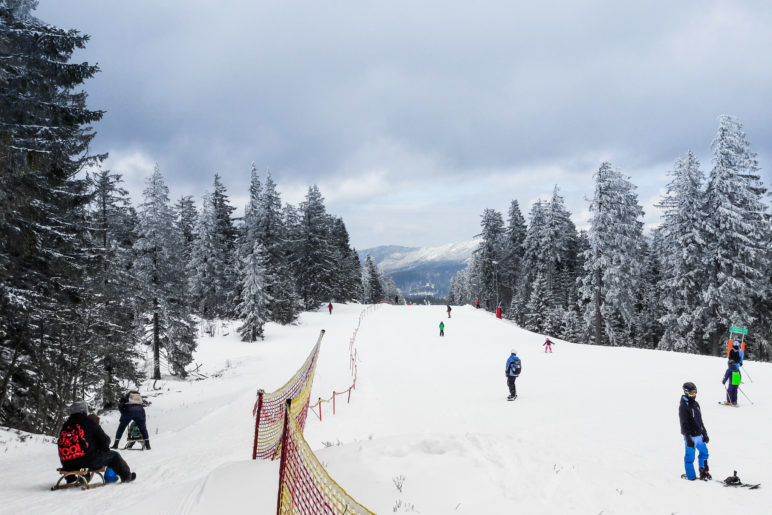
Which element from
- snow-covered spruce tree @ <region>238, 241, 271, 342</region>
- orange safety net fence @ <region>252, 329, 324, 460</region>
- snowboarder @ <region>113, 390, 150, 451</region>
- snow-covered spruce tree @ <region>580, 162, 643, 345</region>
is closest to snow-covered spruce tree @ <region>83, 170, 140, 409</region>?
snowboarder @ <region>113, 390, 150, 451</region>

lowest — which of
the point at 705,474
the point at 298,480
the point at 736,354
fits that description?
the point at 705,474

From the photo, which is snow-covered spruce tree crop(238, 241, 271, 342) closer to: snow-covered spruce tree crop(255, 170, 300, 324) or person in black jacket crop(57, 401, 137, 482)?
snow-covered spruce tree crop(255, 170, 300, 324)

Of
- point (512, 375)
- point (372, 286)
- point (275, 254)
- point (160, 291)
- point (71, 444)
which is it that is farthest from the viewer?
point (372, 286)

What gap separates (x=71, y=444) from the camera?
717 cm

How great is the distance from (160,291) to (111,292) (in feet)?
33.1

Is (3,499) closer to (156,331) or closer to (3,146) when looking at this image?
(3,146)

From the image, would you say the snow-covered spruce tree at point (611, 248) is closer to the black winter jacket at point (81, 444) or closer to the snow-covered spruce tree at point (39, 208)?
the snow-covered spruce tree at point (39, 208)

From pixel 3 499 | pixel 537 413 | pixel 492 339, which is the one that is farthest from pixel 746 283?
pixel 3 499

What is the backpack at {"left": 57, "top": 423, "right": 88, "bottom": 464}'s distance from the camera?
282 inches

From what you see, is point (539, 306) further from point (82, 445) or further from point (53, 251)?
point (82, 445)

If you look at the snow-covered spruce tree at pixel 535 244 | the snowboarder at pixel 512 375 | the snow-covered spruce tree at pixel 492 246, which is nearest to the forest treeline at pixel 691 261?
the snow-covered spruce tree at pixel 535 244

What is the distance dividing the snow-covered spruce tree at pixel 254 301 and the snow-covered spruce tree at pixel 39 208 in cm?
2173

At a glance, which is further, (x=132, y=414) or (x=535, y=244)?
(x=535, y=244)

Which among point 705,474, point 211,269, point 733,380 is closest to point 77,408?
point 705,474
